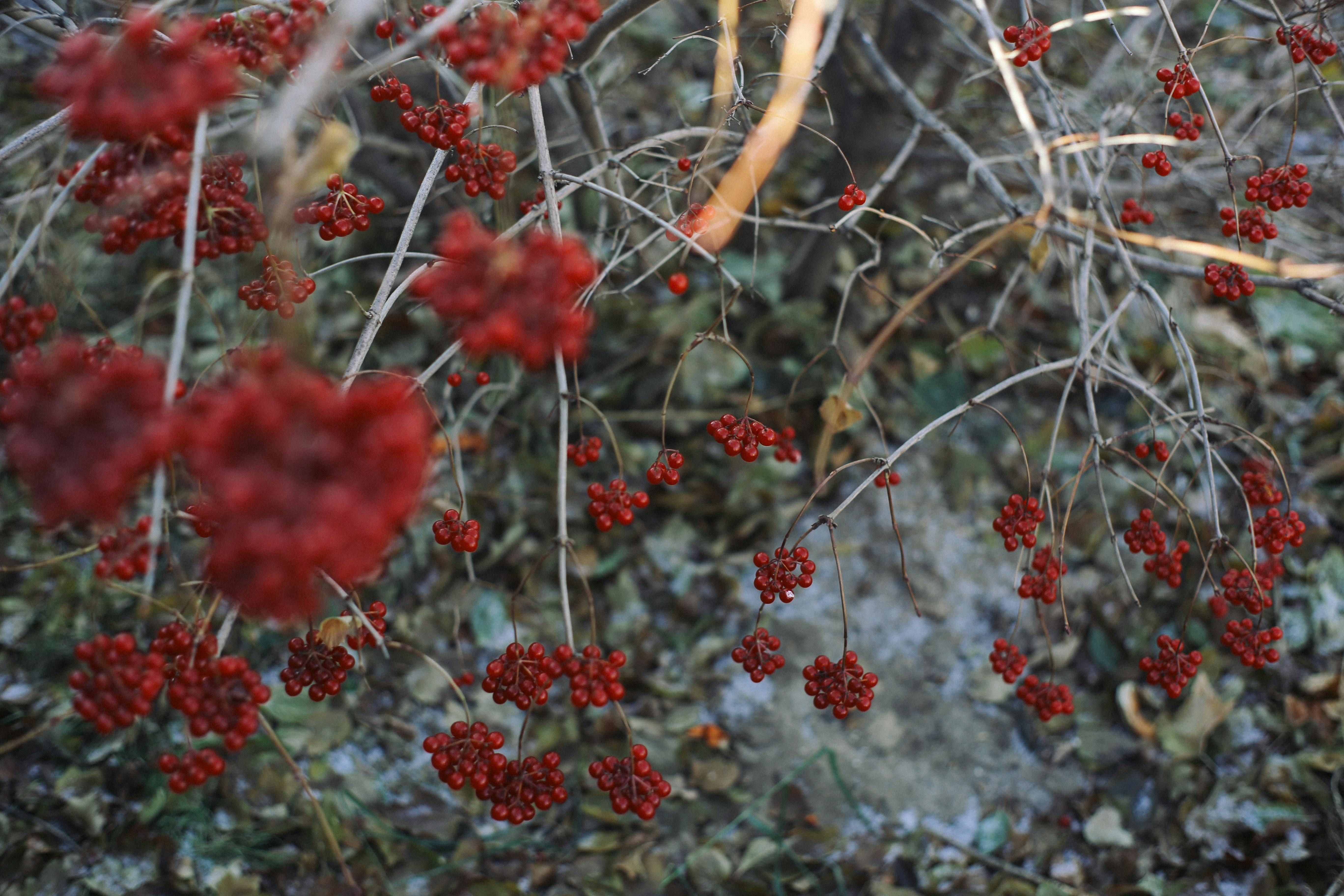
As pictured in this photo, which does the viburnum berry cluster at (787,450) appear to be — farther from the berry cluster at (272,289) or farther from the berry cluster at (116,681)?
the berry cluster at (116,681)

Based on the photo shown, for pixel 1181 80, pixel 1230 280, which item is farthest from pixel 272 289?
pixel 1230 280

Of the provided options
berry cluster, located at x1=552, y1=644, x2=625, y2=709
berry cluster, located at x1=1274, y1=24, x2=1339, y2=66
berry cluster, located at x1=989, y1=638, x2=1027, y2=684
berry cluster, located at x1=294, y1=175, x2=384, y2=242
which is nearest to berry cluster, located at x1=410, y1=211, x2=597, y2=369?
berry cluster, located at x1=294, y1=175, x2=384, y2=242

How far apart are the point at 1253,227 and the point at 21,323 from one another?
252 cm

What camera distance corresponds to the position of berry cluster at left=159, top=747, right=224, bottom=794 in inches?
51.8

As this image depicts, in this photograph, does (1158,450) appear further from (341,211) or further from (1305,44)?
(341,211)

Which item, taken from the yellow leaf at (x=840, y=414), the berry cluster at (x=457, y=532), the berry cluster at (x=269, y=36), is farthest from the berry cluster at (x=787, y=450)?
the berry cluster at (x=269, y=36)

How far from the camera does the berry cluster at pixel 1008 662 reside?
1.90 meters

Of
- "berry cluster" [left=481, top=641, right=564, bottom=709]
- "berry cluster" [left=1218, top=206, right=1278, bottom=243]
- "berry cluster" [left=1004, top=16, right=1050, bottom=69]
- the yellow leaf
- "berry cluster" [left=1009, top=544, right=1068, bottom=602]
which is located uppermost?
"berry cluster" [left=1004, top=16, right=1050, bottom=69]

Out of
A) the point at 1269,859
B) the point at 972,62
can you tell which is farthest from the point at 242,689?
the point at 972,62

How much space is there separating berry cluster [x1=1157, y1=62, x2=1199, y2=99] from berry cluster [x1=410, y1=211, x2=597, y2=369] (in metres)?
1.49

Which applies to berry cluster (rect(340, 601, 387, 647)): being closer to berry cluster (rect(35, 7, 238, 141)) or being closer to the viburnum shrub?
the viburnum shrub

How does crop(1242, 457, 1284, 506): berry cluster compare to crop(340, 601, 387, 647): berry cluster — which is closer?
crop(340, 601, 387, 647): berry cluster

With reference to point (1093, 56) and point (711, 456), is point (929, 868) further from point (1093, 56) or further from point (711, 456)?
point (1093, 56)

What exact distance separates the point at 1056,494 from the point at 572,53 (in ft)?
5.55
